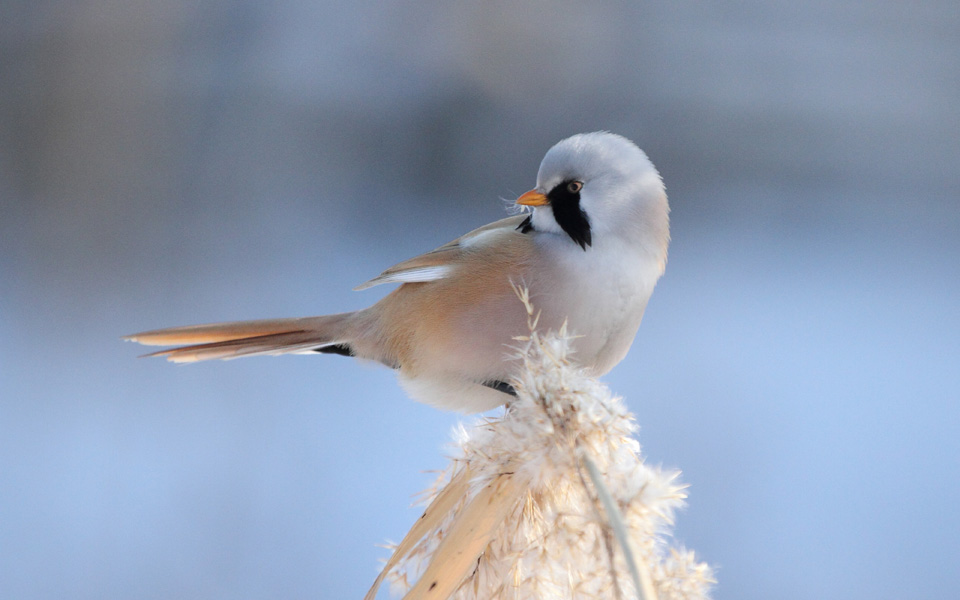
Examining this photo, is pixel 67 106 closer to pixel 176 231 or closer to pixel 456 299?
pixel 176 231

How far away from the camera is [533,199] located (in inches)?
37.7

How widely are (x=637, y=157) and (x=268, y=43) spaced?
1.57 meters

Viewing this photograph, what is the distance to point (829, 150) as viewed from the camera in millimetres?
2342

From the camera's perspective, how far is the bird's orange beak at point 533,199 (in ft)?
3.14

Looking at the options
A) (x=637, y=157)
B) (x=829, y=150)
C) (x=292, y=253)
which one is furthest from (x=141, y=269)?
(x=829, y=150)

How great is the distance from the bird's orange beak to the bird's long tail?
0.35 m

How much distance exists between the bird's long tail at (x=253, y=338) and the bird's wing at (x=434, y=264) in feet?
0.32

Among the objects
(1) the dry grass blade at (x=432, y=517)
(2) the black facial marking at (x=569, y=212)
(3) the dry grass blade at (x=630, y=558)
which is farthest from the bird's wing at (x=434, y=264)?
(3) the dry grass blade at (x=630, y=558)

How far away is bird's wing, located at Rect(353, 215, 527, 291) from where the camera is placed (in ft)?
3.44

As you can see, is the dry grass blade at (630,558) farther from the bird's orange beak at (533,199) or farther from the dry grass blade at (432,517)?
the bird's orange beak at (533,199)

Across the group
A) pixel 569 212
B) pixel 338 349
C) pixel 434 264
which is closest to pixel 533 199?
pixel 569 212

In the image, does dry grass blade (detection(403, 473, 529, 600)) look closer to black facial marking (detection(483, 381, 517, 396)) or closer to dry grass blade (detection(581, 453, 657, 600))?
dry grass blade (detection(581, 453, 657, 600))

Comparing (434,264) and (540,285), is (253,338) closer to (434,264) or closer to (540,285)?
(434,264)

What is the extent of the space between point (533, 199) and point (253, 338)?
462mm
